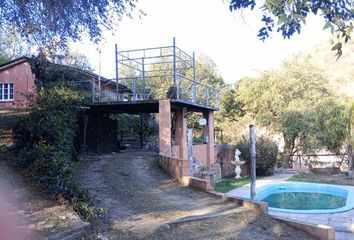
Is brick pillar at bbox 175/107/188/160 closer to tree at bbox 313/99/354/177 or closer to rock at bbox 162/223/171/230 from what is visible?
tree at bbox 313/99/354/177

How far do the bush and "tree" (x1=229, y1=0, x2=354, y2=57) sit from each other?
1508 centimetres

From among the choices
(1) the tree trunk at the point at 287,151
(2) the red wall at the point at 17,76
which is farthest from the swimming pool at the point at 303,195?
(2) the red wall at the point at 17,76

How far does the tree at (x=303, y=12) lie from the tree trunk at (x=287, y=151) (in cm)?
1922

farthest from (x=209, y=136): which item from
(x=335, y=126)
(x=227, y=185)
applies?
(x=335, y=126)

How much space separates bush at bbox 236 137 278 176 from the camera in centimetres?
1809

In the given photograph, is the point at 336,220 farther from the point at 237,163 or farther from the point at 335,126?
the point at 335,126

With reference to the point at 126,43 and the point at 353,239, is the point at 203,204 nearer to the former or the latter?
the point at 353,239

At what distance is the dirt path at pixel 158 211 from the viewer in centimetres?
586

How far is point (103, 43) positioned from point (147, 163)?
452 cm

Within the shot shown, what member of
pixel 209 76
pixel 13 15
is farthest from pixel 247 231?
pixel 209 76

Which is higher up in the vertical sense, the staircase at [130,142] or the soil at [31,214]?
the staircase at [130,142]

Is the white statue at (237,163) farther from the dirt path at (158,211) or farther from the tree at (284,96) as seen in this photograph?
the dirt path at (158,211)

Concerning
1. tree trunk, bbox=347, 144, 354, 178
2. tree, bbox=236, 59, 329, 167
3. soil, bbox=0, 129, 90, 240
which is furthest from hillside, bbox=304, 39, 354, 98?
soil, bbox=0, 129, 90, 240

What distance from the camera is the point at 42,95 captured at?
9.73 metres
